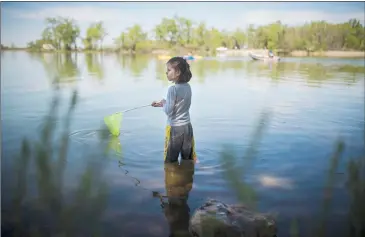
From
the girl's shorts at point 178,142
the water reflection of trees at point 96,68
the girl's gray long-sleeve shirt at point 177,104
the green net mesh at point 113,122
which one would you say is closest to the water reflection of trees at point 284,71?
the water reflection of trees at point 96,68

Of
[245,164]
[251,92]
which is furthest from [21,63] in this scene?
[245,164]

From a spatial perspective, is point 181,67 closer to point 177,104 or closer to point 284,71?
point 177,104

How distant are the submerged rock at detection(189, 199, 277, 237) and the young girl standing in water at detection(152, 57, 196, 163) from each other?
3.22ft

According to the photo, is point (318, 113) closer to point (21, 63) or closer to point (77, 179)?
point (77, 179)

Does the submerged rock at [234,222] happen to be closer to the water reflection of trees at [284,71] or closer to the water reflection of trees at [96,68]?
the water reflection of trees at [284,71]

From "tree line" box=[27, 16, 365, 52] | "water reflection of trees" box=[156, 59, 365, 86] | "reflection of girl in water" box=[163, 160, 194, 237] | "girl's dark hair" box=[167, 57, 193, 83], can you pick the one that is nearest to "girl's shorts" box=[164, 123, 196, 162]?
"reflection of girl in water" box=[163, 160, 194, 237]

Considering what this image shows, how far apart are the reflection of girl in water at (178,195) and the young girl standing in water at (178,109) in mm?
133

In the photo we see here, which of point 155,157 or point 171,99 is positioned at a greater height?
point 171,99

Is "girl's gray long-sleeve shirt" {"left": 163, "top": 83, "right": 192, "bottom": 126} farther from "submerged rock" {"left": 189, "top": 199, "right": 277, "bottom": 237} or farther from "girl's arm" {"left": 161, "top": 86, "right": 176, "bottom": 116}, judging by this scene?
"submerged rock" {"left": 189, "top": 199, "right": 277, "bottom": 237}

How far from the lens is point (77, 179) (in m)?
3.20

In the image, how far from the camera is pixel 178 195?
2879 millimetres

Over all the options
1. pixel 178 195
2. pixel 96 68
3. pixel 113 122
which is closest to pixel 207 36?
pixel 113 122

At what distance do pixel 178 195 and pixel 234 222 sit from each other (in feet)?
2.40

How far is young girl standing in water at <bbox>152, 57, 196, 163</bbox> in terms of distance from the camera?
10.2ft
